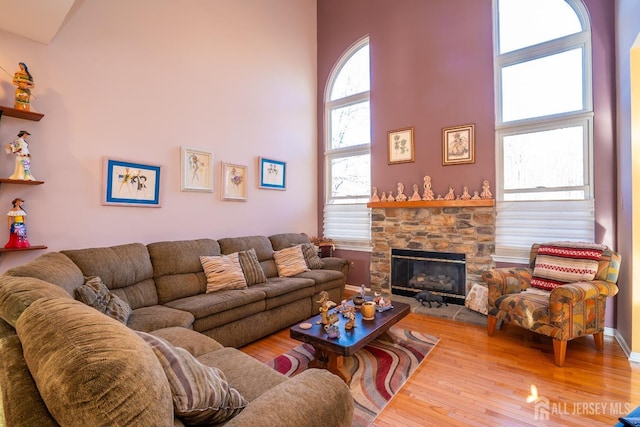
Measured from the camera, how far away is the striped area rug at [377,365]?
2.10 metres

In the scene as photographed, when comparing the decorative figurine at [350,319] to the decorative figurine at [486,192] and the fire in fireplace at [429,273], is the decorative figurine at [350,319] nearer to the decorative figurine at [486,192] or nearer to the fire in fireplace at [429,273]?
the fire in fireplace at [429,273]

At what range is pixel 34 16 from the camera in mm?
2410

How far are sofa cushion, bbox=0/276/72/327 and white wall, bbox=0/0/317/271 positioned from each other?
75.0 inches

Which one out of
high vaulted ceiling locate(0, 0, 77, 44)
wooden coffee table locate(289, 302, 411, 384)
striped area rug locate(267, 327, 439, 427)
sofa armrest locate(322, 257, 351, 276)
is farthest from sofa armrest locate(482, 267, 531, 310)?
high vaulted ceiling locate(0, 0, 77, 44)

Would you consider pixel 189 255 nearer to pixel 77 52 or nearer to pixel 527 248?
pixel 77 52

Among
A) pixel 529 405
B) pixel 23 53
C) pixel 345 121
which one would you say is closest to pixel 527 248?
pixel 529 405

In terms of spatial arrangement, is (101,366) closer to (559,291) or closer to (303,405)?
(303,405)

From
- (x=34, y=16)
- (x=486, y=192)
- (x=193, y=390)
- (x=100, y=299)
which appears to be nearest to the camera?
(x=193, y=390)

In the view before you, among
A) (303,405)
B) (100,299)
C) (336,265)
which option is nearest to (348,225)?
(336,265)

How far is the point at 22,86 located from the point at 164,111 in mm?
1194

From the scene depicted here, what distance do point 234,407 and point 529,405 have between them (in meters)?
2.00

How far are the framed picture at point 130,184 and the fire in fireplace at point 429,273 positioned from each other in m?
3.24

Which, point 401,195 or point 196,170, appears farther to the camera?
point 401,195

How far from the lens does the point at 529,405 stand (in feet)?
6.74
